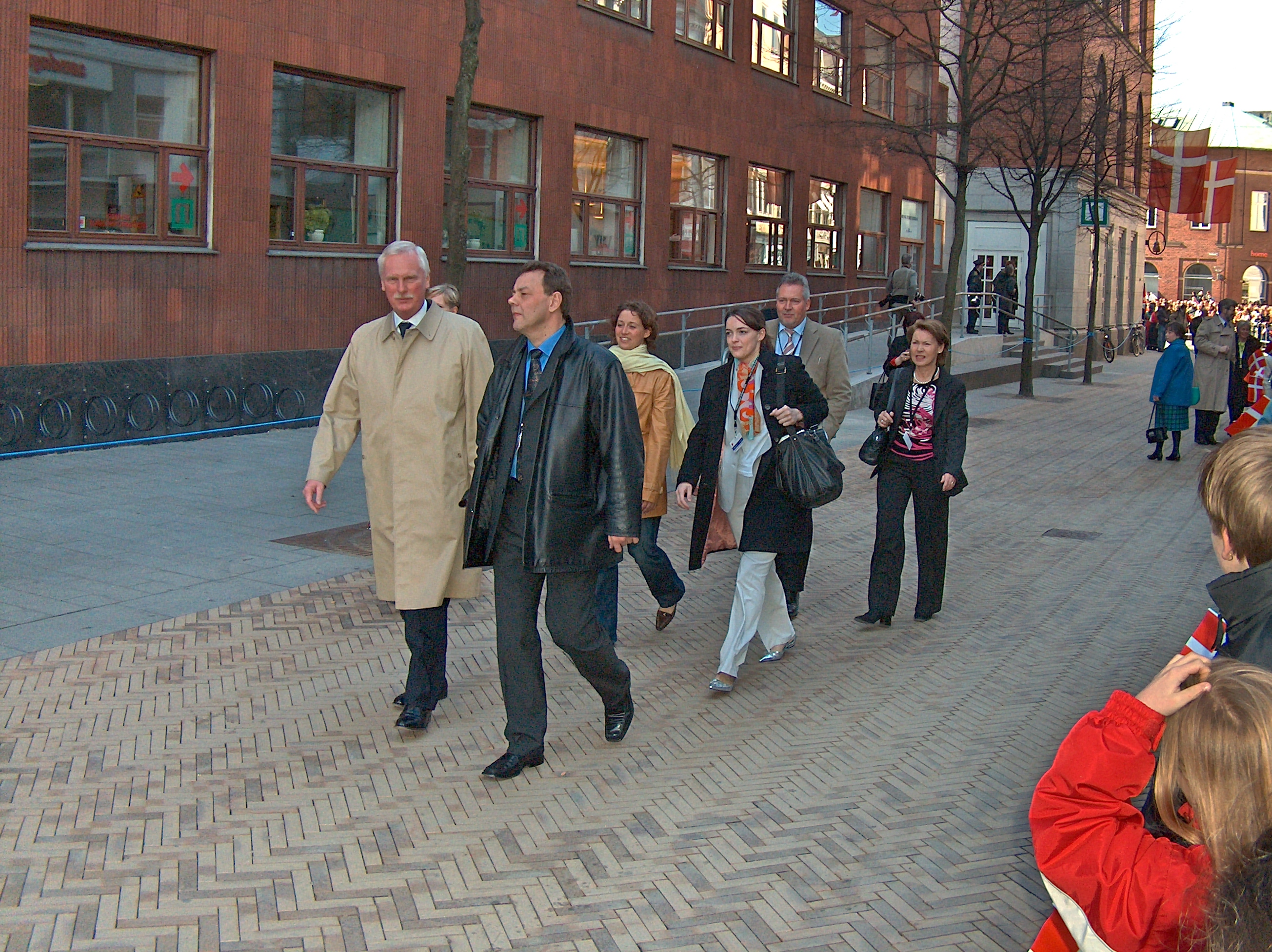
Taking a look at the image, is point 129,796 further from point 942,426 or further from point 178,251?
point 178,251

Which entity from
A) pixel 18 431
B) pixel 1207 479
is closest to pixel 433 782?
pixel 1207 479

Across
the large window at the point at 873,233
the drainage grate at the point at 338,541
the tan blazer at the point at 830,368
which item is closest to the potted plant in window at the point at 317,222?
the drainage grate at the point at 338,541

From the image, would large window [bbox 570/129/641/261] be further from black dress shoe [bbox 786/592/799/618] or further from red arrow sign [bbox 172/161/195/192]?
black dress shoe [bbox 786/592/799/618]

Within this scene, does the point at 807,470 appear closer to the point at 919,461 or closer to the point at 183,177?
the point at 919,461

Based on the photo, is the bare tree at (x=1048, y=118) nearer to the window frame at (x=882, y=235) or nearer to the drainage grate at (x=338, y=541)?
the window frame at (x=882, y=235)

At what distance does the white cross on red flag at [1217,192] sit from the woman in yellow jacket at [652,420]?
3903cm

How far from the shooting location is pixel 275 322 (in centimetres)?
1441

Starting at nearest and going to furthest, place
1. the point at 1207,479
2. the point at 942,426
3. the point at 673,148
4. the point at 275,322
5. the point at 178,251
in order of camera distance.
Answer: the point at 1207,479
the point at 942,426
the point at 178,251
the point at 275,322
the point at 673,148

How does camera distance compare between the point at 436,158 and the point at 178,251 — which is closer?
the point at 178,251

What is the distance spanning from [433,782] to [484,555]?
847 mm

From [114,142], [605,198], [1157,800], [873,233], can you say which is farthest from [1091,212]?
[1157,800]

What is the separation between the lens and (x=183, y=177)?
43.9 ft

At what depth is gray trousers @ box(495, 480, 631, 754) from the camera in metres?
4.80

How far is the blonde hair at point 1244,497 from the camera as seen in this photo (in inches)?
102
